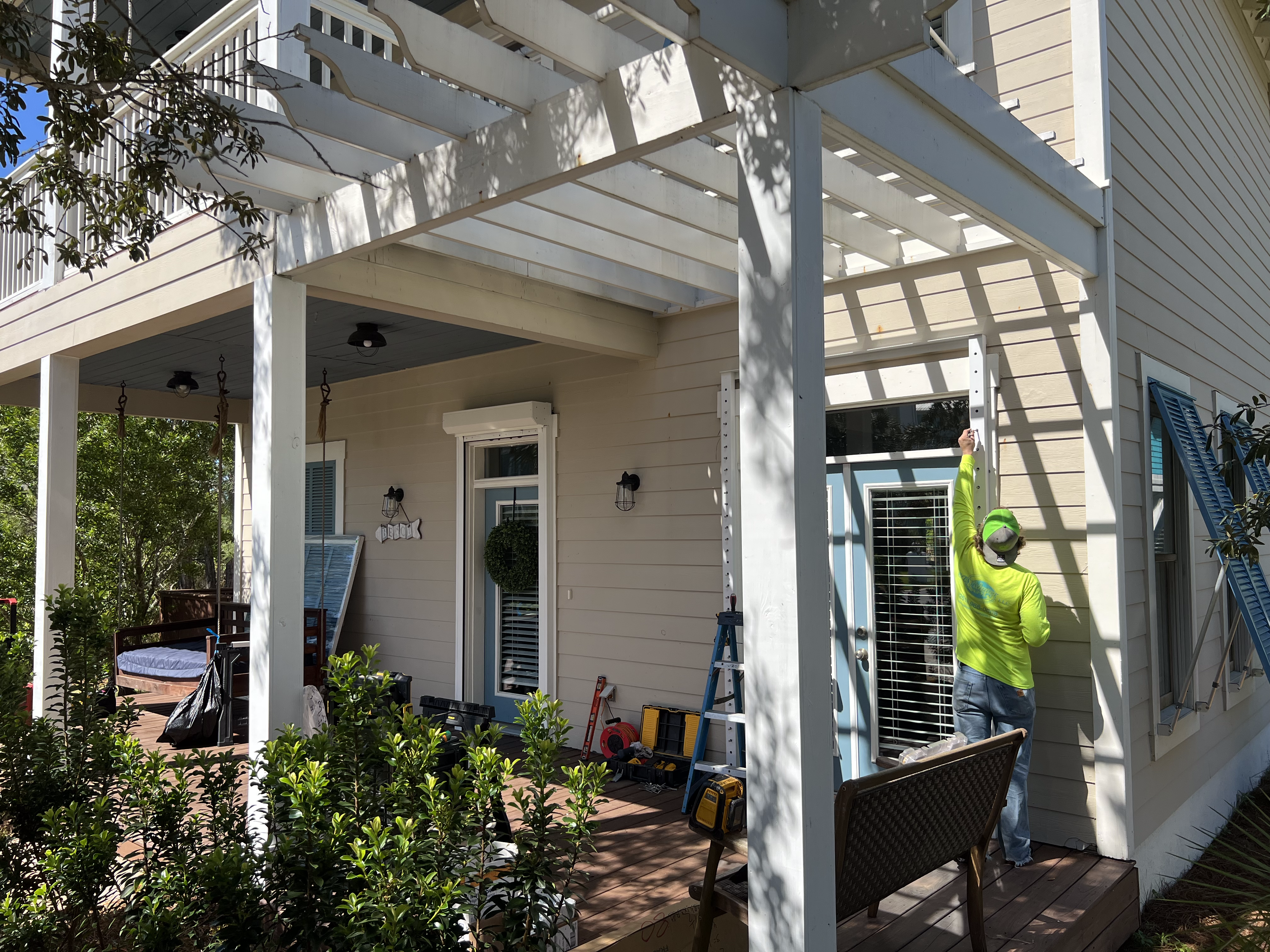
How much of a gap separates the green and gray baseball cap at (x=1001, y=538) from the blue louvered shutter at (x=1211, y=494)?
3.10ft

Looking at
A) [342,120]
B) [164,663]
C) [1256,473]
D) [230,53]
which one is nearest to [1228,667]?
[1256,473]

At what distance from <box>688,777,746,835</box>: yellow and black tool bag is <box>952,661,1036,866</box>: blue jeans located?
1.53 m

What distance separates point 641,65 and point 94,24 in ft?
5.76

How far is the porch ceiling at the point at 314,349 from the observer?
6.00 meters

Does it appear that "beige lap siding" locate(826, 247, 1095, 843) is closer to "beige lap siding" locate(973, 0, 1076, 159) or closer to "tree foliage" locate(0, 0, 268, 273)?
"beige lap siding" locate(973, 0, 1076, 159)

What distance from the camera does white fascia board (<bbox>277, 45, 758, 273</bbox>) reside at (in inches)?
95.9

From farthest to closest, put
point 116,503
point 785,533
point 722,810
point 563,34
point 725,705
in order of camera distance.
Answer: point 116,503
point 725,705
point 722,810
point 563,34
point 785,533

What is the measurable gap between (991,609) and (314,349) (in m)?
5.21

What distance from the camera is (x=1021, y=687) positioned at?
390 centimetres

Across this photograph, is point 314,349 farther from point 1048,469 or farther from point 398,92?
point 1048,469

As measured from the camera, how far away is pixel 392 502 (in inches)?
302

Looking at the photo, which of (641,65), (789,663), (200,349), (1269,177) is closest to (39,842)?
(789,663)

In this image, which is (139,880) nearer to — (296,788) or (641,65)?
(296,788)

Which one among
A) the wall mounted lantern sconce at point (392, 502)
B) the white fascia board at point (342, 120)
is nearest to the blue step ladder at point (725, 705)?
the white fascia board at point (342, 120)
